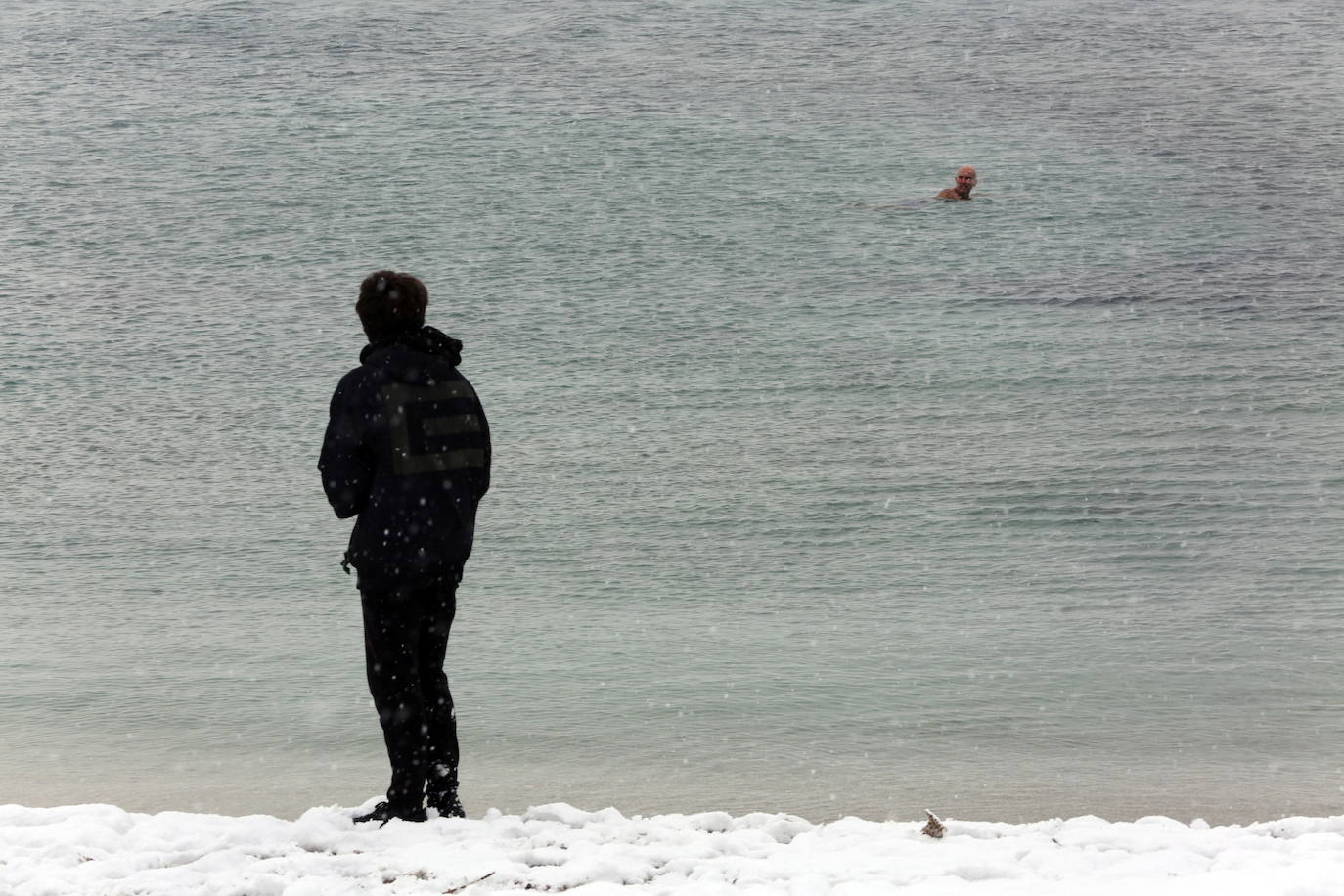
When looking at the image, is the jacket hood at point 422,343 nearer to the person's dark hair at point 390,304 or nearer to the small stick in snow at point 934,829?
the person's dark hair at point 390,304

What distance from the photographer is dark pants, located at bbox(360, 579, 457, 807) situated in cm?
356

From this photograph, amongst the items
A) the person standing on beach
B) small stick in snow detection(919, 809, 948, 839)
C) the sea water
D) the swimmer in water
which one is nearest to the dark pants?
the person standing on beach

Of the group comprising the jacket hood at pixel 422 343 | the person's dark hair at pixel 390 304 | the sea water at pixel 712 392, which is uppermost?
the person's dark hair at pixel 390 304

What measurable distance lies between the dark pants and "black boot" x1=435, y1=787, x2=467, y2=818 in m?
0.02

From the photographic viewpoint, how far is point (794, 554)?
26.0 feet

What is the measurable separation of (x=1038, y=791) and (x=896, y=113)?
8643 mm

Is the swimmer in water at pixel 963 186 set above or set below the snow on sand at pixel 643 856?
above

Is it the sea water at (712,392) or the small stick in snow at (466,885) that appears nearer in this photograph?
the small stick in snow at (466,885)

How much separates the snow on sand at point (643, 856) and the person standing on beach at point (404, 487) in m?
0.31

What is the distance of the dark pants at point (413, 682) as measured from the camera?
3564 millimetres

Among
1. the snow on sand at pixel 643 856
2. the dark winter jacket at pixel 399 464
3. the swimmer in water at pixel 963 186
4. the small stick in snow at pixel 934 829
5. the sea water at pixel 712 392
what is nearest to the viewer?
the snow on sand at pixel 643 856

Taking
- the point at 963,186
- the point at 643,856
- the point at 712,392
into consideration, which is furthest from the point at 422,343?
the point at 963,186

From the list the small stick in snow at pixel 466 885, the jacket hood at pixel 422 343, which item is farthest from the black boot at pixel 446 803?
the jacket hood at pixel 422 343

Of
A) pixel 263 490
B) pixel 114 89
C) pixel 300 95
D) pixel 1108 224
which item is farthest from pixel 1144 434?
pixel 114 89
